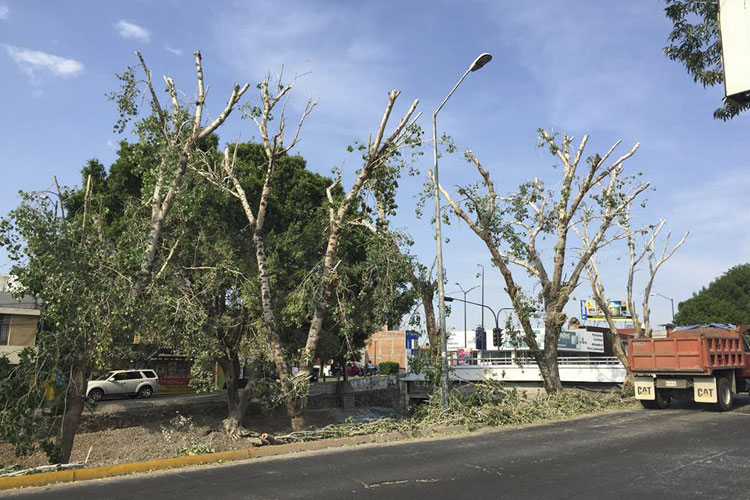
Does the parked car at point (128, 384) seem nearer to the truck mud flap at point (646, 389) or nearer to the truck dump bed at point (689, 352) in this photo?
the truck mud flap at point (646, 389)

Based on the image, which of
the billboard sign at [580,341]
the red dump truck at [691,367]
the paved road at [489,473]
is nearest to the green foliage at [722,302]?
the billboard sign at [580,341]

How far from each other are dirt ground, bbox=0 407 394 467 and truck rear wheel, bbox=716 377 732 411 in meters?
11.4

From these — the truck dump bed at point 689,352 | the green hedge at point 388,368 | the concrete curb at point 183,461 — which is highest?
the truck dump bed at point 689,352

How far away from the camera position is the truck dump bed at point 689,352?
17500 millimetres

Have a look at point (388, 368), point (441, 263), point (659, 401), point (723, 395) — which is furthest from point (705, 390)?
point (388, 368)

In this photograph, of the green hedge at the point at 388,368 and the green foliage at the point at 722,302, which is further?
the green hedge at the point at 388,368

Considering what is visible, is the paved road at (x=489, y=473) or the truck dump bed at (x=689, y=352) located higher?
the truck dump bed at (x=689, y=352)

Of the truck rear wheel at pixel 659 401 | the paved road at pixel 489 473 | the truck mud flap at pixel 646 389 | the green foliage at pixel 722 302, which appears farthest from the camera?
the green foliage at pixel 722 302

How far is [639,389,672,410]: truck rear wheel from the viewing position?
18875mm

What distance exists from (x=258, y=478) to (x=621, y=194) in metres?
18.9

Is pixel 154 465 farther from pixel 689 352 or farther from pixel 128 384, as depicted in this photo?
pixel 128 384

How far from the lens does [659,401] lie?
18.9 m

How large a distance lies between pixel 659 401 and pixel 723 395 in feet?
6.12

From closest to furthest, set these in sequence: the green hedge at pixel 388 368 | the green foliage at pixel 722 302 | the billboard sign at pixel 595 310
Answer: the green foliage at pixel 722 302 → the green hedge at pixel 388 368 → the billboard sign at pixel 595 310
